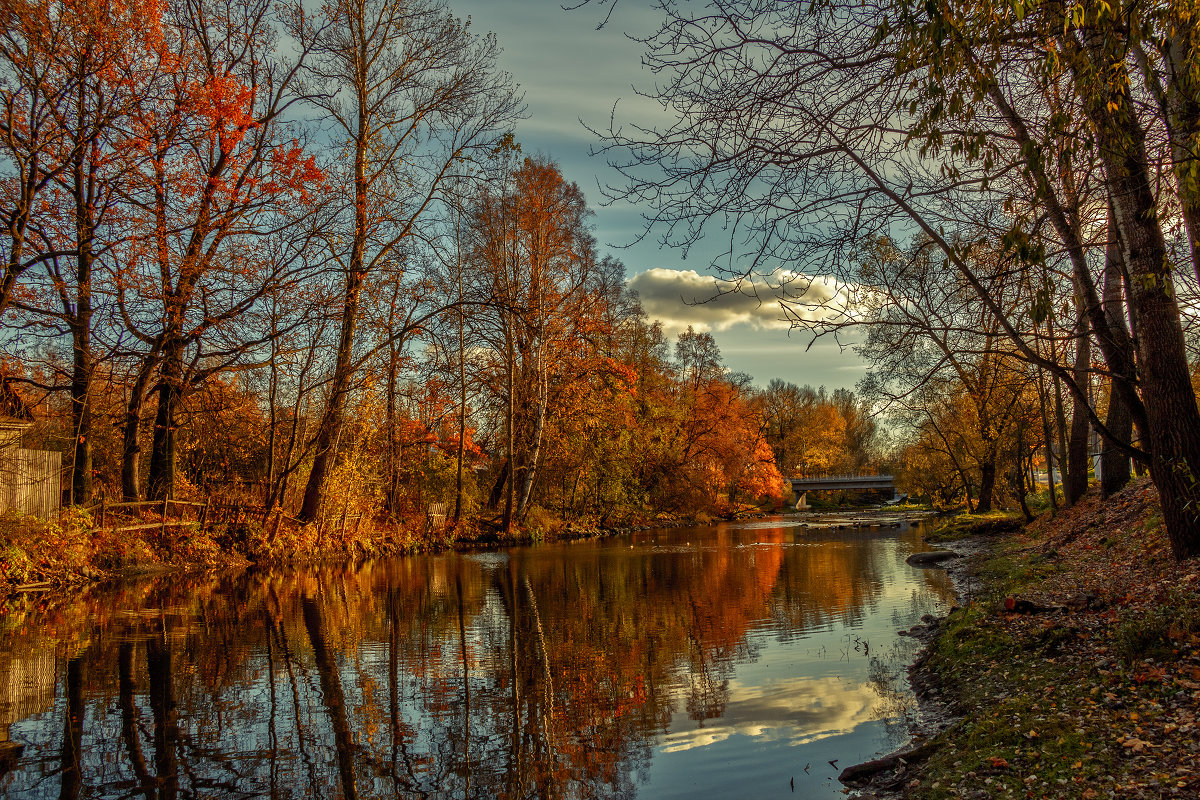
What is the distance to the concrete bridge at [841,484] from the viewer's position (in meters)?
70.8

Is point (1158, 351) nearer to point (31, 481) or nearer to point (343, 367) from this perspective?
point (343, 367)

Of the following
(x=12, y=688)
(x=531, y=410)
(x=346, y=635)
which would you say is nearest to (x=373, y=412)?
(x=531, y=410)

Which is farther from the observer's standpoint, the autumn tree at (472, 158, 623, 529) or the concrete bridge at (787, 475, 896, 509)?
the concrete bridge at (787, 475, 896, 509)

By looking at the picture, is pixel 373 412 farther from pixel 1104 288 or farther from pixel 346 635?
pixel 1104 288

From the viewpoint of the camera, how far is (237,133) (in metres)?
17.8

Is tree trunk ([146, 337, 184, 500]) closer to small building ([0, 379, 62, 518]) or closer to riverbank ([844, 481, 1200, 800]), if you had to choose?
small building ([0, 379, 62, 518])

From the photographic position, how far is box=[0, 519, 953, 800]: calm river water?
525 cm

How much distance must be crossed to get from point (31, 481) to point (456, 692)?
1258cm

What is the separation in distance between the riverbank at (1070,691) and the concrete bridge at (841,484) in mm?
61668

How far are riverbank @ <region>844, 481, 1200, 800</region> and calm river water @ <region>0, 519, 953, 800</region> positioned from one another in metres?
A: 0.65

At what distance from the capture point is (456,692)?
737 cm

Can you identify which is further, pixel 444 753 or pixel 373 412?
pixel 373 412

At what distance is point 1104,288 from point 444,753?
30.8 ft

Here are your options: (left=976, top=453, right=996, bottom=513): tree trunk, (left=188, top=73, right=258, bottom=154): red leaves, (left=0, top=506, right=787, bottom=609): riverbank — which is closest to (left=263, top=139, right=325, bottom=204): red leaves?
(left=188, top=73, right=258, bottom=154): red leaves
